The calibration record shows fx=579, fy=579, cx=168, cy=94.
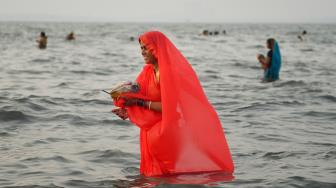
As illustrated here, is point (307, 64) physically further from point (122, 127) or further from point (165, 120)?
point (165, 120)

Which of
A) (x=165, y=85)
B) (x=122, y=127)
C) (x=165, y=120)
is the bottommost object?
(x=122, y=127)

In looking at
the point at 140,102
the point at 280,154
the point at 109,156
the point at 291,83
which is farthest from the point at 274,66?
the point at 140,102

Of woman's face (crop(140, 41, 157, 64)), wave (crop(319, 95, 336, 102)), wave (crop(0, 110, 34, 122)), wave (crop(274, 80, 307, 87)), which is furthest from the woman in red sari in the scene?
wave (crop(274, 80, 307, 87))

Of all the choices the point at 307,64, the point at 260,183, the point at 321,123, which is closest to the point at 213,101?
the point at 321,123

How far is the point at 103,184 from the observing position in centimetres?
618

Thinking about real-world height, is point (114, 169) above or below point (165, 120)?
below

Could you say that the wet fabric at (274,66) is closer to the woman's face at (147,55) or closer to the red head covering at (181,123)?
the red head covering at (181,123)

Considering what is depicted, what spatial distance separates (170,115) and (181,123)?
17cm

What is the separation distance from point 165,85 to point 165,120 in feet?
1.00

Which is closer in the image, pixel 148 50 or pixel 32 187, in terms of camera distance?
pixel 148 50

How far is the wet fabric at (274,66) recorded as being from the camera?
16172 millimetres

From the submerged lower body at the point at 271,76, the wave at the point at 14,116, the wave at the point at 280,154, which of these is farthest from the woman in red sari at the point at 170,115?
the submerged lower body at the point at 271,76

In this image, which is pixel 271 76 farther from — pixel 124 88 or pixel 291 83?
pixel 124 88

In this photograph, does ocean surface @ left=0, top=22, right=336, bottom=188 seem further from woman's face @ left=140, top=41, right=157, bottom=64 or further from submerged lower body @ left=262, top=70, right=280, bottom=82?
woman's face @ left=140, top=41, right=157, bottom=64
